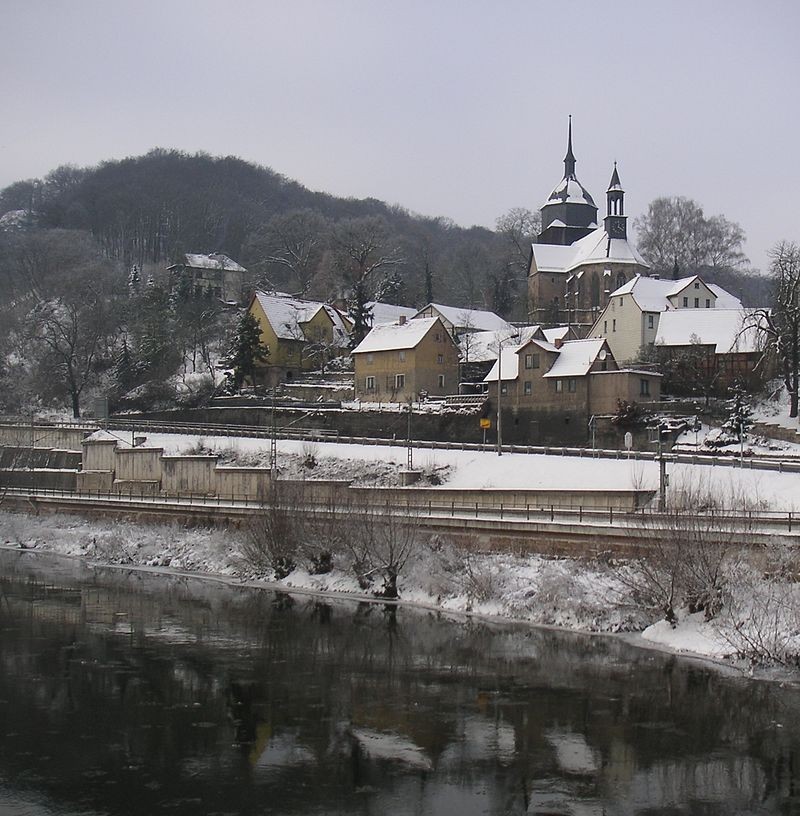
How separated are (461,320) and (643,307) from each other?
58.6 feet

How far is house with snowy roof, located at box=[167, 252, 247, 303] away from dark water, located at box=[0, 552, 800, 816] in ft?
222

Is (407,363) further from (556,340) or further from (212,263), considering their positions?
(212,263)

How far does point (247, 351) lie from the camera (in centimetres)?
7469

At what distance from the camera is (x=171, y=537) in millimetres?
51125

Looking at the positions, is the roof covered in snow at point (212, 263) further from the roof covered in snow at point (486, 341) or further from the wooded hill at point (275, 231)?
the roof covered in snow at point (486, 341)

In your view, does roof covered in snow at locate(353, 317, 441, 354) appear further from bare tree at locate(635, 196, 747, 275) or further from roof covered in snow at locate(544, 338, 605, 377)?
bare tree at locate(635, 196, 747, 275)

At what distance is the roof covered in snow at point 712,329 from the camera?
218ft

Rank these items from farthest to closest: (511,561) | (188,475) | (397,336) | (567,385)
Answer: (397,336) < (567,385) < (188,475) < (511,561)

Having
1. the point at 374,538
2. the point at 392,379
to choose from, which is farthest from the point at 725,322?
the point at 374,538

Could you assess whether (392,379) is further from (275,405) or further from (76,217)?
(76,217)

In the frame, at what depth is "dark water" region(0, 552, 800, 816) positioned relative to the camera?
19.4 m

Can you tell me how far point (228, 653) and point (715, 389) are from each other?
42191mm

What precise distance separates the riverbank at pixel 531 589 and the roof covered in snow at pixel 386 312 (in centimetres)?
4295

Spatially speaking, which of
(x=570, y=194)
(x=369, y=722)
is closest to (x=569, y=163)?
(x=570, y=194)
